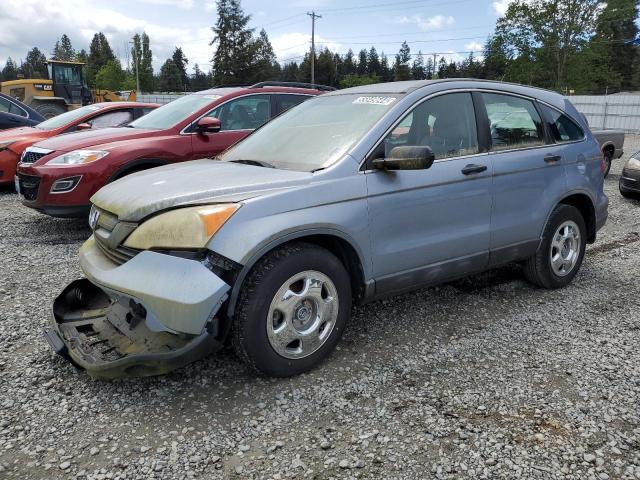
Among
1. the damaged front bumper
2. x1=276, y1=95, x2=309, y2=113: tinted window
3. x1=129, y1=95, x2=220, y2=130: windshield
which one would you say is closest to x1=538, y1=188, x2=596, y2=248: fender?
the damaged front bumper

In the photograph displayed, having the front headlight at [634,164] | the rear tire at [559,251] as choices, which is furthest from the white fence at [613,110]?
the rear tire at [559,251]

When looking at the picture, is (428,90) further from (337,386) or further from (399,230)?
(337,386)

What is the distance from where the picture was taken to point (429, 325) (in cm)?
396

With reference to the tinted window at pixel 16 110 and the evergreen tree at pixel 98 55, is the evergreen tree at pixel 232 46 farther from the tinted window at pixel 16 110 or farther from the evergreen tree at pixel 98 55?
the tinted window at pixel 16 110

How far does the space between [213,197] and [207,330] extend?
0.71 metres

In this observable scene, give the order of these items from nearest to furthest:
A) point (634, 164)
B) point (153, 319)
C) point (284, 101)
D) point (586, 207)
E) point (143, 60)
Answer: point (153, 319) → point (586, 207) → point (284, 101) → point (634, 164) → point (143, 60)

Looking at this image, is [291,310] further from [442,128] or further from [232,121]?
[232,121]

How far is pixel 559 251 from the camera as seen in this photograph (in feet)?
15.2

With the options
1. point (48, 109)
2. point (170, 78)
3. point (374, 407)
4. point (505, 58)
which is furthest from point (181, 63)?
point (374, 407)

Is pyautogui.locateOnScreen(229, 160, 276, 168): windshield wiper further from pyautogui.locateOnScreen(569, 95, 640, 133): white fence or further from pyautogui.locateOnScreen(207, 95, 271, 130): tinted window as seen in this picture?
pyautogui.locateOnScreen(569, 95, 640, 133): white fence

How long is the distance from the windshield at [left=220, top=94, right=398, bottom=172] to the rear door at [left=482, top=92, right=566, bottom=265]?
1021 mm

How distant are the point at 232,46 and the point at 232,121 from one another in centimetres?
6973

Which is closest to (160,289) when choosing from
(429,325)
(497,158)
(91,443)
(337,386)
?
(91,443)

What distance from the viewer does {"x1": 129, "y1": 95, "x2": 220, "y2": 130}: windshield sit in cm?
675
